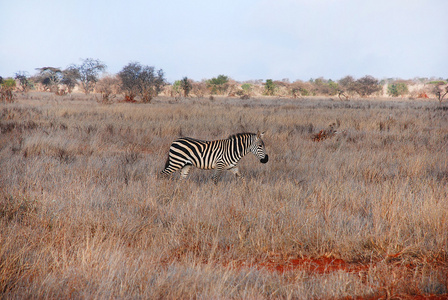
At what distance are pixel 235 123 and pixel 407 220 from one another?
9158 millimetres

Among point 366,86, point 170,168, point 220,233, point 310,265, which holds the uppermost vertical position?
point 366,86

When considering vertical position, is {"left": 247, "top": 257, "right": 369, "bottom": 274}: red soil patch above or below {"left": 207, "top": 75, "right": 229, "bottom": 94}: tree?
below

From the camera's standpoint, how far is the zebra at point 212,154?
6328 mm

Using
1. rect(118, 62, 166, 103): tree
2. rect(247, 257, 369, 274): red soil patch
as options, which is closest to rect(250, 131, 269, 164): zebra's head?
rect(247, 257, 369, 274): red soil patch

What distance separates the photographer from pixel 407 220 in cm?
431

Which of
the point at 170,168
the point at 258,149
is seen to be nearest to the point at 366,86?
the point at 258,149

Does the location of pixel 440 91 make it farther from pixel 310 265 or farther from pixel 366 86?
pixel 310 265

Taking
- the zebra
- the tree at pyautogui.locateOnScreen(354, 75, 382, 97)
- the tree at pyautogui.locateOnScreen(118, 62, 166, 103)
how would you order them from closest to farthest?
the zebra → the tree at pyautogui.locateOnScreen(118, 62, 166, 103) → the tree at pyautogui.locateOnScreen(354, 75, 382, 97)

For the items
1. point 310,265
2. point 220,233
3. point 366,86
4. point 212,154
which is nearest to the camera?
point 310,265

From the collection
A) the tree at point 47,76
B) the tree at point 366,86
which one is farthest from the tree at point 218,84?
the tree at point 47,76

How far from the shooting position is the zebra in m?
6.33

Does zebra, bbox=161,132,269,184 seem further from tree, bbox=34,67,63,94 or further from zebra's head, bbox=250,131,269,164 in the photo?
tree, bbox=34,67,63,94

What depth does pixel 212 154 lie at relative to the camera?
20.8 feet

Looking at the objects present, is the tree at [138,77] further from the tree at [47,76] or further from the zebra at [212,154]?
the zebra at [212,154]
